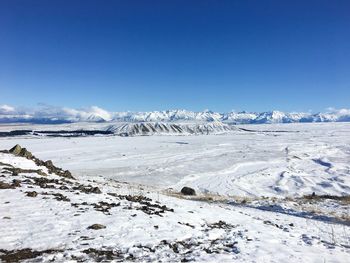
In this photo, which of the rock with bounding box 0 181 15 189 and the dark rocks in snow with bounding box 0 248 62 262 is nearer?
the dark rocks in snow with bounding box 0 248 62 262

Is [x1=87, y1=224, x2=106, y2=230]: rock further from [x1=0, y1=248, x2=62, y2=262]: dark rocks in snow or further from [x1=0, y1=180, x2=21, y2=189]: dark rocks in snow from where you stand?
[x1=0, y1=180, x2=21, y2=189]: dark rocks in snow

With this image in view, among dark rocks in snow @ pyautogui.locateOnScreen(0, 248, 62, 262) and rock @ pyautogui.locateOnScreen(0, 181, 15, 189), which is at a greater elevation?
rock @ pyautogui.locateOnScreen(0, 181, 15, 189)

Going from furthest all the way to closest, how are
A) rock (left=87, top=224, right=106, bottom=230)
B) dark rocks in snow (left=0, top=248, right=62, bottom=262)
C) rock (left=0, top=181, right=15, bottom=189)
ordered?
rock (left=0, top=181, right=15, bottom=189) < rock (left=87, top=224, right=106, bottom=230) < dark rocks in snow (left=0, top=248, right=62, bottom=262)

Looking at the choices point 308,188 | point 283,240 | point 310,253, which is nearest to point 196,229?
point 283,240

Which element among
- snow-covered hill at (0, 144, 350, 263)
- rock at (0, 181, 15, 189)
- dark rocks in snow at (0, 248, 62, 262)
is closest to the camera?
dark rocks in snow at (0, 248, 62, 262)

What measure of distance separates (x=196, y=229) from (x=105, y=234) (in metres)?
3.26

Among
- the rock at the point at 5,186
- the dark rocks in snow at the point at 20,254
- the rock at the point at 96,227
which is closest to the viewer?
the dark rocks in snow at the point at 20,254

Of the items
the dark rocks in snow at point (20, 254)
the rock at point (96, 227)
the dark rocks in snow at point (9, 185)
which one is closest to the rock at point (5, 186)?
the dark rocks in snow at point (9, 185)

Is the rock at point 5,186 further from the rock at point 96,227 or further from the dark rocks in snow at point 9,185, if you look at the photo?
the rock at point 96,227

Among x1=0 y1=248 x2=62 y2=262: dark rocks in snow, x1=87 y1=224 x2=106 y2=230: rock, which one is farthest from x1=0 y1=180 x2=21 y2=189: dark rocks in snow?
x1=0 y1=248 x2=62 y2=262: dark rocks in snow

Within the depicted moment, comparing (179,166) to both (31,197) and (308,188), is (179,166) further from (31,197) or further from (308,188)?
(31,197)

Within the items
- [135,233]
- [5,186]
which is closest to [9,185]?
[5,186]

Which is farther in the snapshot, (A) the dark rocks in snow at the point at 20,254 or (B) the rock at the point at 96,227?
(B) the rock at the point at 96,227

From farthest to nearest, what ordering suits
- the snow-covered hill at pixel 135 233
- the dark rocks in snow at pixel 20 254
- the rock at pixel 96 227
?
the rock at pixel 96 227 → the snow-covered hill at pixel 135 233 → the dark rocks in snow at pixel 20 254
